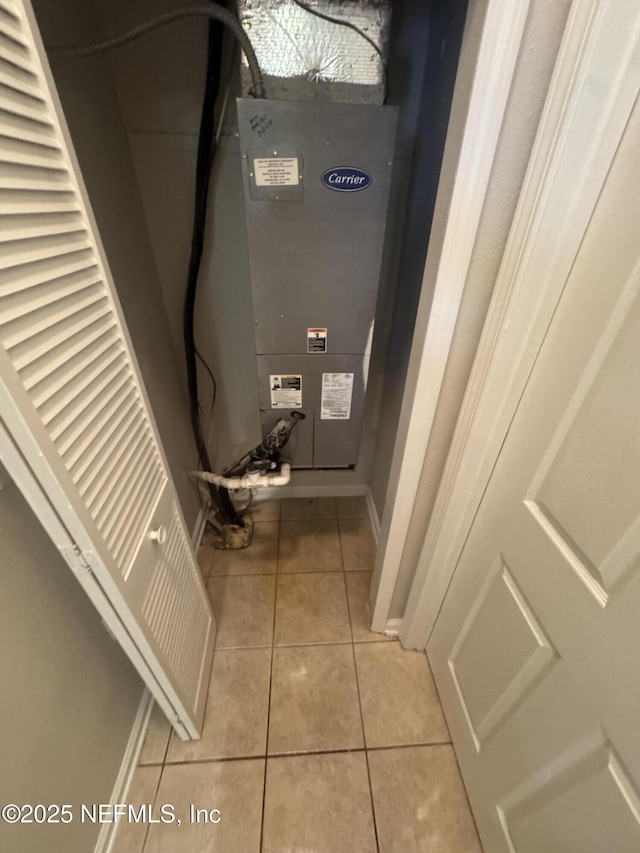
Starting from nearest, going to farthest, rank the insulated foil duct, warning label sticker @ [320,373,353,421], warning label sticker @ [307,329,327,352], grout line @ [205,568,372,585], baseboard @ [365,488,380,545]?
the insulated foil duct < warning label sticker @ [307,329,327,352] < warning label sticker @ [320,373,353,421] < grout line @ [205,568,372,585] < baseboard @ [365,488,380,545]

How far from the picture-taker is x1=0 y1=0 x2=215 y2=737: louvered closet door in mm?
479

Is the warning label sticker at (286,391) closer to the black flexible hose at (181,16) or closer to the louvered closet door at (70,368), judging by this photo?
the louvered closet door at (70,368)

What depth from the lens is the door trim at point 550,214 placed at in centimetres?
48

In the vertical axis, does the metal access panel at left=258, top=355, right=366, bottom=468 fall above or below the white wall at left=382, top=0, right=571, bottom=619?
below

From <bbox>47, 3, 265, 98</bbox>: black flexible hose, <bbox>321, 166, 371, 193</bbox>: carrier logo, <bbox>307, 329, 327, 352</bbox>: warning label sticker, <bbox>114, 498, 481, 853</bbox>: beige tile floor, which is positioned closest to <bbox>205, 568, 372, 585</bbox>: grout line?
<bbox>114, 498, 481, 853</bbox>: beige tile floor

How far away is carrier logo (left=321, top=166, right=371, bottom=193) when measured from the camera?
0.96 metres

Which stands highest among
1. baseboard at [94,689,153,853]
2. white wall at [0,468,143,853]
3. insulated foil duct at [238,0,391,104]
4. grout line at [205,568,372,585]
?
insulated foil duct at [238,0,391,104]

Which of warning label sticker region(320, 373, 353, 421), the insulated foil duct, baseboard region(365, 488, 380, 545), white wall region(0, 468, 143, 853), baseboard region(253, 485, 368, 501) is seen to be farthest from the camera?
baseboard region(253, 485, 368, 501)

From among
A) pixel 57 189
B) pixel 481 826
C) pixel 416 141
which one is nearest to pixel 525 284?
pixel 57 189

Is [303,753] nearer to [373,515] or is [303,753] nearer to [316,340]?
[373,515]

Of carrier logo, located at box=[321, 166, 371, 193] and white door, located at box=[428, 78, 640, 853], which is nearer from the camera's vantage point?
white door, located at box=[428, 78, 640, 853]

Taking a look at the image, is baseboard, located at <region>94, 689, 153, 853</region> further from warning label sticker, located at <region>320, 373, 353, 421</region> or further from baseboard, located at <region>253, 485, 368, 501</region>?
warning label sticker, located at <region>320, 373, 353, 421</region>

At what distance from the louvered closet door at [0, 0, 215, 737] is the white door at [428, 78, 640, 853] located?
0.81 m

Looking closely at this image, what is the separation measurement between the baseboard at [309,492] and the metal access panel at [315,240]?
64 cm
